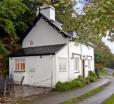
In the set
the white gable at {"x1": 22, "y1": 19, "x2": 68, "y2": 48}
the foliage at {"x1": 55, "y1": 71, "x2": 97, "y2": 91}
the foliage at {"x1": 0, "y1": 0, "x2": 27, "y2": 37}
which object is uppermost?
the foliage at {"x1": 0, "y1": 0, "x2": 27, "y2": 37}

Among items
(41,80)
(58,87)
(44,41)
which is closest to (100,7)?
(58,87)

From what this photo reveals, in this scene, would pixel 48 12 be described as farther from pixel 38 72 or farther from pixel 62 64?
pixel 38 72

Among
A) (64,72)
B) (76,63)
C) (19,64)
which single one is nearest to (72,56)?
(76,63)

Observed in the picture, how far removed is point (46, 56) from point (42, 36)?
4531 millimetres

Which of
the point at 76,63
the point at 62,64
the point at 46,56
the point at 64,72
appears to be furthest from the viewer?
the point at 76,63

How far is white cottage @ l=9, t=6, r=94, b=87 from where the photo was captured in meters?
29.6

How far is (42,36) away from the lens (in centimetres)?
3366

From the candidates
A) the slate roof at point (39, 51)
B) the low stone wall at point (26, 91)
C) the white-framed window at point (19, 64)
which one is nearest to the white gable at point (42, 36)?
the slate roof at point (39, 51)

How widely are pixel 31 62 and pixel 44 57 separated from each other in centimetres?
192

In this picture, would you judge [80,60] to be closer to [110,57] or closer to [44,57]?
[44,57]

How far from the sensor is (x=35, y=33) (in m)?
34.3

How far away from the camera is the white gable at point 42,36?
107ft

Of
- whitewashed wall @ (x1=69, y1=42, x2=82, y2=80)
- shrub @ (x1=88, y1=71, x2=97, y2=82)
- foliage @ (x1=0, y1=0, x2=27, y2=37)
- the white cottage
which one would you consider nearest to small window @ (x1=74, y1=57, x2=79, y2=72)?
the white cottage

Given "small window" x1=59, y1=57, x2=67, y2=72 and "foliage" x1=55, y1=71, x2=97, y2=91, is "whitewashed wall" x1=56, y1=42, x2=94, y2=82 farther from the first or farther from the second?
"foliage" x1=55, y1=71, x2=97, y2=91
